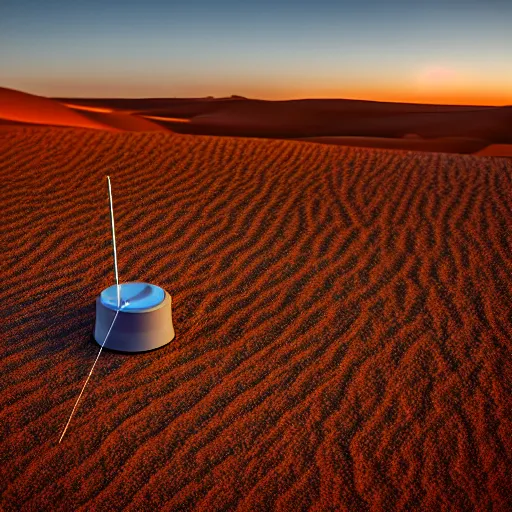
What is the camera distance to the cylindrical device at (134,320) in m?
3.37

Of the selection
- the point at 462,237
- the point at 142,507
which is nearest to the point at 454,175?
the point at 462,237

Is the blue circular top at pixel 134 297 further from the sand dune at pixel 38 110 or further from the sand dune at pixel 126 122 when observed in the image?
the sand dune at pixel 126 122

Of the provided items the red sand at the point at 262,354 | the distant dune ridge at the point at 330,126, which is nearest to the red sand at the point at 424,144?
the distant dune ridge at the point at 330,126

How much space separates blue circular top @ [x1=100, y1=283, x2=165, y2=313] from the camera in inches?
133

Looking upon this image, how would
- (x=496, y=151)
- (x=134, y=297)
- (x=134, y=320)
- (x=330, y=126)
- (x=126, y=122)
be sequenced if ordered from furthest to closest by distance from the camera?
(x=330, y=126), (x=126, y=122), (x=496, y=151), (x=134, y=297), (x=134, y=320)

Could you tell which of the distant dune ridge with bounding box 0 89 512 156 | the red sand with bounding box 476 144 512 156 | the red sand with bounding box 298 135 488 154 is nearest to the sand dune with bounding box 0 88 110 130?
the distant dune ridge with bounding box 0 89 512 156

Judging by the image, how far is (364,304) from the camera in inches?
169

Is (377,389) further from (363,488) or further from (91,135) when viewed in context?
(91,135)

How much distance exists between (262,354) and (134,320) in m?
0.95

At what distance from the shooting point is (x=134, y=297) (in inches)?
138

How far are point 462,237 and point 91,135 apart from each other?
23.9 feet

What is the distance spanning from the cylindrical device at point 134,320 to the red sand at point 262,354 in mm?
98

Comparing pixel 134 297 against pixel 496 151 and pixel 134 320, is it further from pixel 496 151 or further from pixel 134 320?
pixel 496 151

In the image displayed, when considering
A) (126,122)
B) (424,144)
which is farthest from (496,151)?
(126,122)
